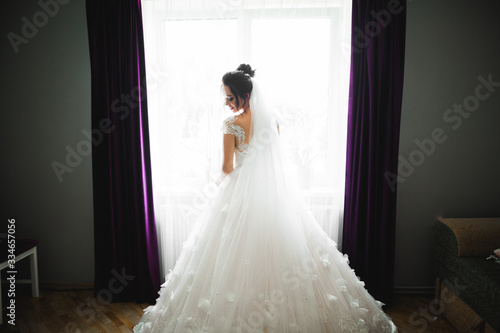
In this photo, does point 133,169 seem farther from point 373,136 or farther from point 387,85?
point 387,85

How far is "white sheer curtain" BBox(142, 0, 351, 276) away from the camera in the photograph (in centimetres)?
249

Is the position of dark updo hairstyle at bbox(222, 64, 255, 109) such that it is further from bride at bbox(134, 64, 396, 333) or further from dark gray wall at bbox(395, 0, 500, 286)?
dark gray wall at bbox(395, 0, 500, 286)

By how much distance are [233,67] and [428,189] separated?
1.91 meters

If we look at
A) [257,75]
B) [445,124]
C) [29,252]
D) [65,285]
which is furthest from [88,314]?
[445,124]

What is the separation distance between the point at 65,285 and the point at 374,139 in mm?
2933

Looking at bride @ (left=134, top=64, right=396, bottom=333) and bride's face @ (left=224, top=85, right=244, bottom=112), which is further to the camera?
bride's face @ (left=224, top=85, right=244, bottom=112)

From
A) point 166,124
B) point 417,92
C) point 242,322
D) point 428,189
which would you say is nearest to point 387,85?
point 417,92

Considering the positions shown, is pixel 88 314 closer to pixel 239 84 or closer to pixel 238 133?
pixel 238 133

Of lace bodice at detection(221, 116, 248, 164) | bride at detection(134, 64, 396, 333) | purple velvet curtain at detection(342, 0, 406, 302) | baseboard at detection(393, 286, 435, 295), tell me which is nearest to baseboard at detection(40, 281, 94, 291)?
bride at detection(134, 64, 396, 333)

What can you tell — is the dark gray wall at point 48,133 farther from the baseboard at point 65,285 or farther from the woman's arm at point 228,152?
the woman's arm at point 228,152

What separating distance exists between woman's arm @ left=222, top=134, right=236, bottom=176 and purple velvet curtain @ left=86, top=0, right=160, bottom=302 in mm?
824

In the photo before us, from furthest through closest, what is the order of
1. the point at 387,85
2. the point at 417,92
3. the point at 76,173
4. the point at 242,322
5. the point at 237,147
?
the point at 76,173, the point at 417,92, the point at 387,85, the point at 237,147, the point at 242,322

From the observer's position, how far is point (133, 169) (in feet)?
8.38

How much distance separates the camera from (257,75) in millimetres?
2508
